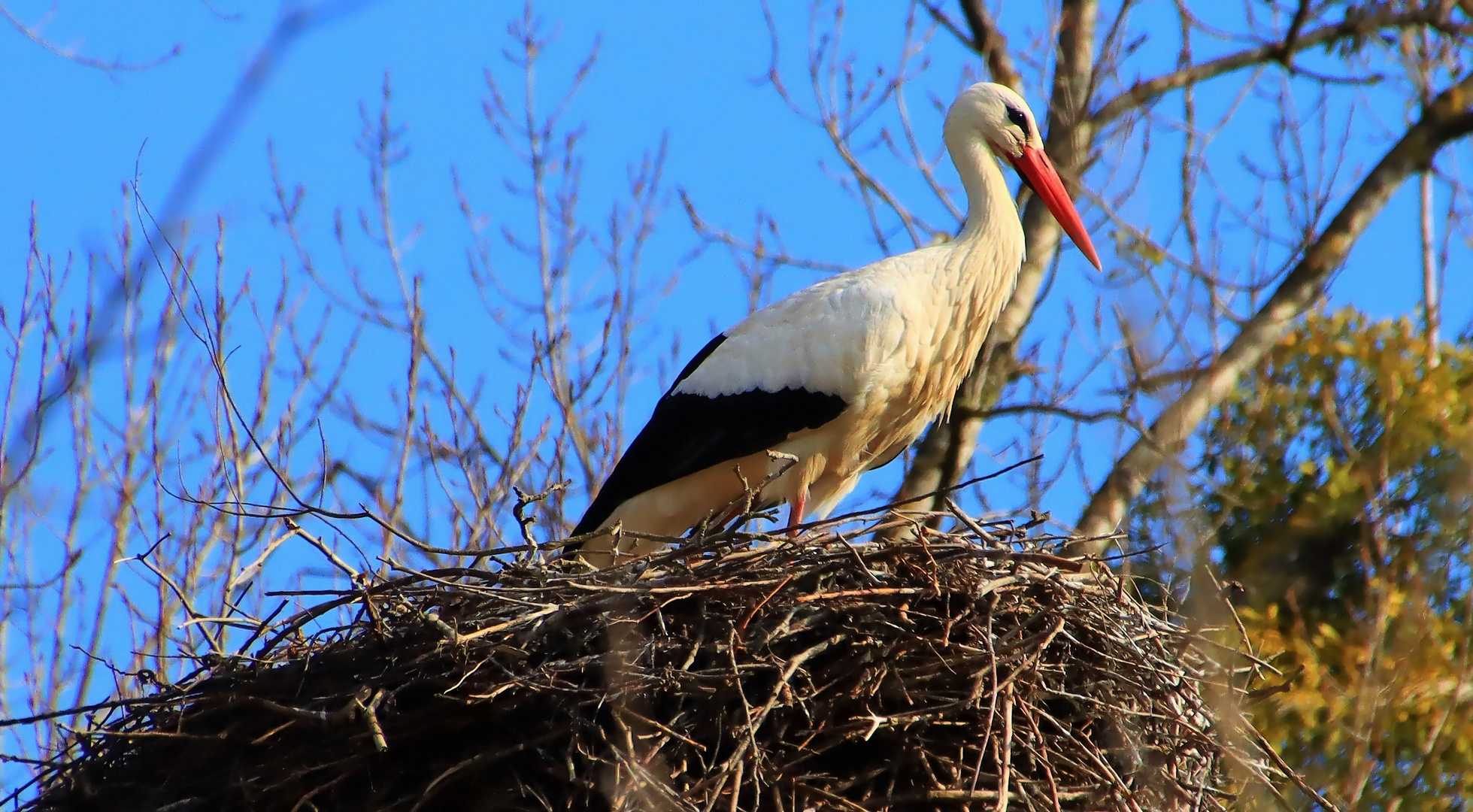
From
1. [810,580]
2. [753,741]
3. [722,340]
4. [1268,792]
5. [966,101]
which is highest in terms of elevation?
[966,101]

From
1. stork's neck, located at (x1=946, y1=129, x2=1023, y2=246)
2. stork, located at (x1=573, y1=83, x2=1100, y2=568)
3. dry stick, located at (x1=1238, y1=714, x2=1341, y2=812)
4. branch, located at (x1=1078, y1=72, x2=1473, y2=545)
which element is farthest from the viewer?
branch, located at (x1=1078, y1=72, x2=1473, y2=545)

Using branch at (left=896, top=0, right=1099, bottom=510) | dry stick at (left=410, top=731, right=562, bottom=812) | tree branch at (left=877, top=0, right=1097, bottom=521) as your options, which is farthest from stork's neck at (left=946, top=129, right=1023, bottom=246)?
dry stick at (left=410, top=731, right=562, bottom=812)

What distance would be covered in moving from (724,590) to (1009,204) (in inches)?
92.1

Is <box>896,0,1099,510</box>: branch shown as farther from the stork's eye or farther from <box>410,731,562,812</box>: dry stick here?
<box>410,731,562,812</box>: dry stick

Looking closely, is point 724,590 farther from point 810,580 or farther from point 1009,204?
point 1009,204

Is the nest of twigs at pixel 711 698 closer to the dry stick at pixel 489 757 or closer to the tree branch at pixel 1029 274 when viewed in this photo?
the dry stick at pixel 489 757

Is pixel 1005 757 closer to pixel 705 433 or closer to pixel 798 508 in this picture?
pixel 798 508

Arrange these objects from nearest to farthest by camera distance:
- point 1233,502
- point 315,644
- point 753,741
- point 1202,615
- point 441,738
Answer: point 1202,615, point 753,741, point 441,738, point 315,644, point 1233,502

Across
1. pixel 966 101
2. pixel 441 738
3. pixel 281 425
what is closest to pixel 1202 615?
pixel 441 738

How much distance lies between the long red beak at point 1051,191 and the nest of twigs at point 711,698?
197 centimetres

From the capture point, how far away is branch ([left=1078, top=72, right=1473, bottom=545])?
5.98m

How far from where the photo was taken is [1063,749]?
360cm

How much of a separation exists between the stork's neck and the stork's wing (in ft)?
2.87

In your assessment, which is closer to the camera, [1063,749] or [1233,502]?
[1063,749]
